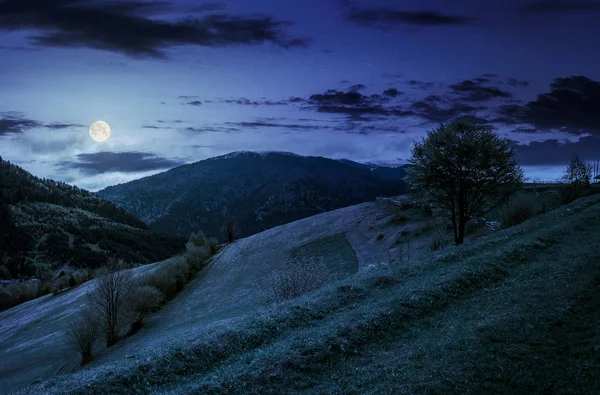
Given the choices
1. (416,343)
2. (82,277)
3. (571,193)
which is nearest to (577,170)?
(571,193)

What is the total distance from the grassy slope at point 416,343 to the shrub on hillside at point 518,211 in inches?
1219

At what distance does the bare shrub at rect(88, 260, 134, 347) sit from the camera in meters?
69.2

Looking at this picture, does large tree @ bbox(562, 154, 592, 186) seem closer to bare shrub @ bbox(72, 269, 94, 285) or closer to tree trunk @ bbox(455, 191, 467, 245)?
tree trunk @ bbox(455, 191, 467, 245)

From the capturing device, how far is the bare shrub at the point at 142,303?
2923 inches

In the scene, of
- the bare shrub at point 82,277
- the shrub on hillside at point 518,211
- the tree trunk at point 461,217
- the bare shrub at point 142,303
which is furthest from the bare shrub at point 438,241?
the bare shrub at point 82,277

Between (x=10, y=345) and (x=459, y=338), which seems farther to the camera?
(x=10, y=345)

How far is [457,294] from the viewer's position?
28.8m

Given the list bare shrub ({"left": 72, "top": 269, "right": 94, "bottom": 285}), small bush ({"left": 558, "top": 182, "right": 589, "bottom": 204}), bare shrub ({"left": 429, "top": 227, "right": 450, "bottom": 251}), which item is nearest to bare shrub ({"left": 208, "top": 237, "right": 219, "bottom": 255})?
bare shrub ({"left": 72, "top": 269, "right": 94, "bottom": 285})

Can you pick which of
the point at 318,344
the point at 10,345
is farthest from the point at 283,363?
the point at 10,345

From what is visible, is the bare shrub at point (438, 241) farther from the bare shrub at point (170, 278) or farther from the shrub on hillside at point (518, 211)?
the bare shrub at point (170, 278)

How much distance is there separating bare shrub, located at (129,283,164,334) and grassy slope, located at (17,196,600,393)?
52484 mm

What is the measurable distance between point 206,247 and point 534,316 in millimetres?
108868

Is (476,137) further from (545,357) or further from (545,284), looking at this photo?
(545,357)

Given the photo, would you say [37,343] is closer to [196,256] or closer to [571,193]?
[196,256]
